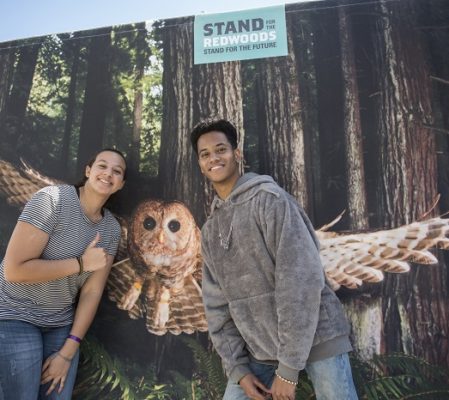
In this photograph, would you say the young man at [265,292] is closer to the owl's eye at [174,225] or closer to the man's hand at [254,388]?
the man's hand at [254,388]

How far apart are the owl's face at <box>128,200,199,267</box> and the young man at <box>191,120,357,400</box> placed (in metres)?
0.55

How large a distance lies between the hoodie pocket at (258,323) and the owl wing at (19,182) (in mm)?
1780

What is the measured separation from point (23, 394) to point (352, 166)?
2279 millimetres

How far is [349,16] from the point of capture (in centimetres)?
261

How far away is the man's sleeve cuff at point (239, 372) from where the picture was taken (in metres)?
1.86

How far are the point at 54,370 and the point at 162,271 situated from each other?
845 millimetres

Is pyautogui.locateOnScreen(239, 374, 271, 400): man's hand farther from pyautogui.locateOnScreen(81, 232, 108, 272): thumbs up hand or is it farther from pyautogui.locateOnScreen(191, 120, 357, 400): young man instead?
pyautogui.locateOnScreen(81, 232, 108, 272): thumbs up hand

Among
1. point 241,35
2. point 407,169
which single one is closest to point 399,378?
point 407,169

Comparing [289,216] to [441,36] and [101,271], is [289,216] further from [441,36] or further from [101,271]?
[441,36]

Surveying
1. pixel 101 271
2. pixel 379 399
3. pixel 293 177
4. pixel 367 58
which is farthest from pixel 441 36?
pixel 101 271

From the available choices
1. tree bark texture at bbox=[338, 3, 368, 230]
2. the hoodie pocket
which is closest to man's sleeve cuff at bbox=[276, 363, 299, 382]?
the hoodie pocket

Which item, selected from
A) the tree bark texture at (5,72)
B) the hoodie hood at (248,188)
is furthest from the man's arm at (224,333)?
the tree bark texture at (5,72)

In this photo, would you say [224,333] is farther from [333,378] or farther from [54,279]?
[54,279]

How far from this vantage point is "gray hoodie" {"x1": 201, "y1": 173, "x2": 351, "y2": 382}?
1.63m
